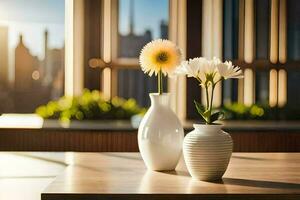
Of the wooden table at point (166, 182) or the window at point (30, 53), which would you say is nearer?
the wooden table at point (166, 182)

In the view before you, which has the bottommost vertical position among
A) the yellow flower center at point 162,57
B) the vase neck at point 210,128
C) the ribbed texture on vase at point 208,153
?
the ribbed texture on vase at point 208,153

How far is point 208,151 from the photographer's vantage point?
67.8 inches

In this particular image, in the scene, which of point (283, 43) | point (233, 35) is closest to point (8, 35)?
point (233, 35)

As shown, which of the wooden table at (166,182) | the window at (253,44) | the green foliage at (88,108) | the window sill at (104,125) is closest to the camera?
the wooden table at (166,182)

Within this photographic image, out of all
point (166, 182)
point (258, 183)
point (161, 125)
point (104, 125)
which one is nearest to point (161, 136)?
point (161, 125)

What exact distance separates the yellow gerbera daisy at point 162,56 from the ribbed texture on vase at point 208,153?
286 millimetres

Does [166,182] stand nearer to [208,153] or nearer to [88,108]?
[208,153]

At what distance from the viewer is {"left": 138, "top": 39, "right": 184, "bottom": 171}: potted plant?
1.91 m

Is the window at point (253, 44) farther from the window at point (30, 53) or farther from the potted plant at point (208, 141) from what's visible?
the potted plant at point (208, 141)

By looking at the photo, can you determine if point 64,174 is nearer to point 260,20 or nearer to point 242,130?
point 242,130

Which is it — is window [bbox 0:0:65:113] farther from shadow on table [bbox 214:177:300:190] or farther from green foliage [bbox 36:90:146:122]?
shadow on table [bbox 214:177:300:190]

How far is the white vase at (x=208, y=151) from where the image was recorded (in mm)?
1723

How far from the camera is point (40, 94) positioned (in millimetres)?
4629

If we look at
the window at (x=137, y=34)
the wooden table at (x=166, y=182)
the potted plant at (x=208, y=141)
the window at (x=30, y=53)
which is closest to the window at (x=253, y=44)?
the window at (x=137, y=34)
